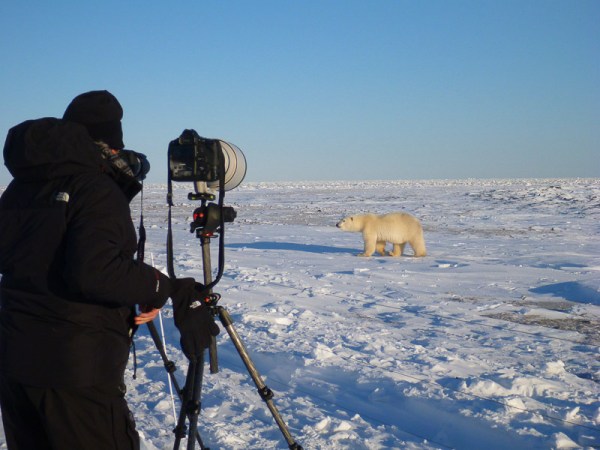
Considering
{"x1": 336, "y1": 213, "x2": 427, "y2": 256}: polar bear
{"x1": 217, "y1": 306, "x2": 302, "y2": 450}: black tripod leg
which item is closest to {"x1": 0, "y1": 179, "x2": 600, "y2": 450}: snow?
{"x1": 217, "y1": 306, "x2": 302, "y2": 450}: black tripod leg

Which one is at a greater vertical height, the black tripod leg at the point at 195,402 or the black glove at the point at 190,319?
the black glove at the point at 190,319

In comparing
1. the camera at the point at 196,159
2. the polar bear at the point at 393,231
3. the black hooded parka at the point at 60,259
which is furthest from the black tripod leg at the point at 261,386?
the polar bear at the point at 393,231

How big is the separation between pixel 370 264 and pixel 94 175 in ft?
28.6

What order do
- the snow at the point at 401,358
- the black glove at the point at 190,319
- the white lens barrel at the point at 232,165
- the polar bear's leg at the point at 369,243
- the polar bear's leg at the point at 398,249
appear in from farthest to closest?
the polar bear's leg at the point at 398,249, the polar bear's leg at the point at 369,243, the snow at the point at 401,358, the white lens barrel at the point at 232,165, the black glove at the point at 190,319

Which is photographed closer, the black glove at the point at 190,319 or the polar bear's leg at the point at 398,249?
the black glove at the point at 190,319

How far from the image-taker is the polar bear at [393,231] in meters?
11.3

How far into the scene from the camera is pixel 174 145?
7.97 feet

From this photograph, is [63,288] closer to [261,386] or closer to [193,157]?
[193,157]

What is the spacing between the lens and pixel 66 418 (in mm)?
1802

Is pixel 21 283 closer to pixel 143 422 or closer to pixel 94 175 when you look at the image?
pixel 94 175

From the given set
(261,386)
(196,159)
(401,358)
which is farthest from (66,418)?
(401,358)

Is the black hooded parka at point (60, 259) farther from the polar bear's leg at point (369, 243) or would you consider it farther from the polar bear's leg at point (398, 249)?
the polar bear's leg at point (398, 249)

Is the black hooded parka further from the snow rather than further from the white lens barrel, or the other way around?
the snow

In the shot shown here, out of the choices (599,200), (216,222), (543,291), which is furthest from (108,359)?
(599,200)
